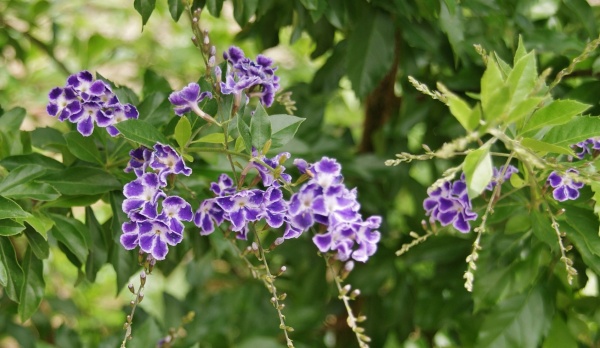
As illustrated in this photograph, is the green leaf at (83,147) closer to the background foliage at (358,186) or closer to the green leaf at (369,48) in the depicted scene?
the background foliage at (358,186)

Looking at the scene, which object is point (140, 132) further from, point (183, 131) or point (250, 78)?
point (250, 78)

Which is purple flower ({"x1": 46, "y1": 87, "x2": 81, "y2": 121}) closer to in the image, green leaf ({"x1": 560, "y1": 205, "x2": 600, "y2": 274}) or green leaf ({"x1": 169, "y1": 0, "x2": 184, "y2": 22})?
green leaf ({"x1": 169, "y1": 0, "x2": 184, "y2": 22})

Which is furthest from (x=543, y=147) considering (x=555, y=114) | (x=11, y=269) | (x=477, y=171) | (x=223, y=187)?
(x=11, y=269)

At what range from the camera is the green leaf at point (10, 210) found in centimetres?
98

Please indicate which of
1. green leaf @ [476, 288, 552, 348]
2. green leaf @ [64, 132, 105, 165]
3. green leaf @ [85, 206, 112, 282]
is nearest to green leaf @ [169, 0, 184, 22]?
green leaf @ [64, 132, 105, 165]

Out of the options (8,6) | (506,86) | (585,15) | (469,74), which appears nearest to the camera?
Result: (506,86)

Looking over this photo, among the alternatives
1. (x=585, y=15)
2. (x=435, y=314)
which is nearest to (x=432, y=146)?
(x=435, y=314)

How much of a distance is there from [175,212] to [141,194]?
0.15ft

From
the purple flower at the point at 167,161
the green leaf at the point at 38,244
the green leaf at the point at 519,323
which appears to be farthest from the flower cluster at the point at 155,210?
the green leaf at the point at 519,323

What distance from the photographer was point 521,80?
35.0 inches

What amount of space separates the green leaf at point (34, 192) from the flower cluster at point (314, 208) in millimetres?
248

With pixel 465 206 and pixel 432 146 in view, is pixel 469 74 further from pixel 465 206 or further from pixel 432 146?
pixel 465 206

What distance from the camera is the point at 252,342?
1589 millimetres

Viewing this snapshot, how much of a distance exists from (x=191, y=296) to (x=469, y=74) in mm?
811
